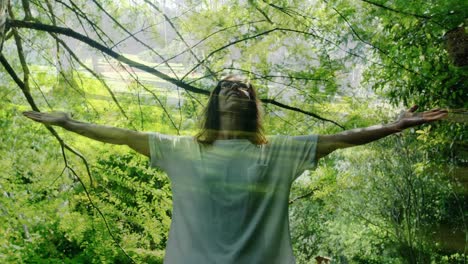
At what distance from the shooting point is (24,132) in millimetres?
2328

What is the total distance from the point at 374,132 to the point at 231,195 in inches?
9.4

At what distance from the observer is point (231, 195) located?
2.53ft

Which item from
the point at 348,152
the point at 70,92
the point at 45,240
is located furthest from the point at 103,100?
the point at 348,152

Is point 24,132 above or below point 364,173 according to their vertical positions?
above

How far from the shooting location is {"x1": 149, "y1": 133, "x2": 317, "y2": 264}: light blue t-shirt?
76cm

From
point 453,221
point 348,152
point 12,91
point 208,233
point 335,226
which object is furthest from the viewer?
point 335,226

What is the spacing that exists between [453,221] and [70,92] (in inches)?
149

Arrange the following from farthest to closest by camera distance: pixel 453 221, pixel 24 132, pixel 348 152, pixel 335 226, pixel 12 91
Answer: pixel 335 226 → pixel 348 152 → pixel 453 221 → pixel 24 132 → pixel 12 91

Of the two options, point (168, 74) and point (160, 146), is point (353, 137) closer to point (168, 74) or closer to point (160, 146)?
point (160, 146)

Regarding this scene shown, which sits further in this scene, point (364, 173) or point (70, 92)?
point (364, 173)

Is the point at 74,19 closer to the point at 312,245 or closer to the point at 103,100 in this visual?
the point at 103,100

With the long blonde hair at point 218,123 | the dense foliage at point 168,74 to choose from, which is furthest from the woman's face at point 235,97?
the dense foliage at point 168,74

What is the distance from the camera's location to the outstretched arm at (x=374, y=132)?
30.5 inches

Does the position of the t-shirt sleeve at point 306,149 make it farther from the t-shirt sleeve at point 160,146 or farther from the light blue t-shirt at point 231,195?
the t-shirt sleeve at point 160,146
